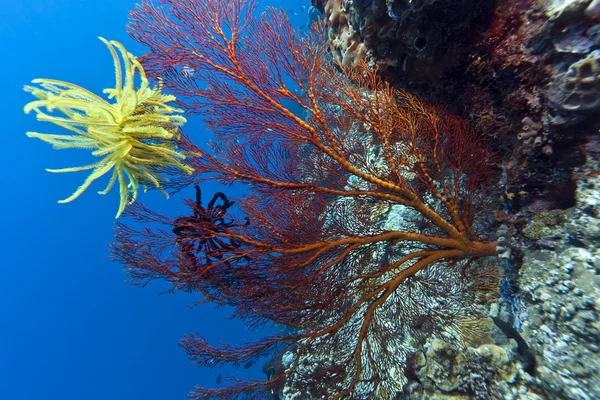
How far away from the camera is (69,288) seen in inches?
1953

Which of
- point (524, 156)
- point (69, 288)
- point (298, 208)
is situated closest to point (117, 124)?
point (298, 208)

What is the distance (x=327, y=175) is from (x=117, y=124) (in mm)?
2356

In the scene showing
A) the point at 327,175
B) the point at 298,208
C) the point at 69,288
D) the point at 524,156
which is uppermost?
the point at 524,156

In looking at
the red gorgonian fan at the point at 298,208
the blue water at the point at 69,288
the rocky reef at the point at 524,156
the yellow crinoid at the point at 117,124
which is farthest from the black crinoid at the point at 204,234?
the blue water at the point at 69,288

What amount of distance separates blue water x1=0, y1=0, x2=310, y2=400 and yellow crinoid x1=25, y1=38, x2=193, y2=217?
136ft

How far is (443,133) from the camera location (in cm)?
345

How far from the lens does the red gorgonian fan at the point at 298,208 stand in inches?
127

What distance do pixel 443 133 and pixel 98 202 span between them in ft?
204

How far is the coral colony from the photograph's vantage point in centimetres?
298

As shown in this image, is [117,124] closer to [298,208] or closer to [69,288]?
[298,208]

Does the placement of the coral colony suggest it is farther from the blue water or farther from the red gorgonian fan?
the blue water

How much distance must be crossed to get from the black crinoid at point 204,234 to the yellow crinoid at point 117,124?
59 centimetres

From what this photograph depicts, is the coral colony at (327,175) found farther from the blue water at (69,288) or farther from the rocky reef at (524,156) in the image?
the blue water at (69,288)

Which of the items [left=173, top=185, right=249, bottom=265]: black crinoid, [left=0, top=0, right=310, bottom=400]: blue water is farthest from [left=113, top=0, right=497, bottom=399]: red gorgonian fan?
[left=0, top=0, right=310, bottom=400]: blue water
